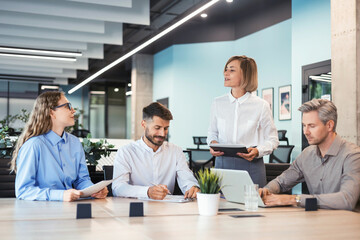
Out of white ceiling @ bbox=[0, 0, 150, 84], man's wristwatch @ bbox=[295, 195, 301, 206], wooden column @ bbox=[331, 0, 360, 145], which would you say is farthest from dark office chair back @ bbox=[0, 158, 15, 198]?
white ceiling @ bbox=[0, 0, 150, 84]

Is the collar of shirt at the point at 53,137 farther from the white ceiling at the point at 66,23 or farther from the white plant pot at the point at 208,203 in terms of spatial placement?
the white ceiling at the point at 66,23

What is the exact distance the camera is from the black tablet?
2.71 meters

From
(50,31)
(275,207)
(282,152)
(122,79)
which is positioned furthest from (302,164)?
(122,79)

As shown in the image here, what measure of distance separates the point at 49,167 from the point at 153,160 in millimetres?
714

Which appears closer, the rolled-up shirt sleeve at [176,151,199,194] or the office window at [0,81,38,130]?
the rolled-up shirt sleeve at [176,151,199,194]

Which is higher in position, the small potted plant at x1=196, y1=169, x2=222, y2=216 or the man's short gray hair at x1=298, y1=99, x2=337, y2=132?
the man's short gray hair at x1=298, y1=99, x2=337, y2=132

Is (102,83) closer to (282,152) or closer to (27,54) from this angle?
(27,54)

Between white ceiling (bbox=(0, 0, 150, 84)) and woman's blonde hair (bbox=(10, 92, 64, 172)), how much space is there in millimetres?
4177

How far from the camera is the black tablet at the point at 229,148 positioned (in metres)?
2.71

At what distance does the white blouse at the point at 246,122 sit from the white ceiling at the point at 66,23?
13.9 ft

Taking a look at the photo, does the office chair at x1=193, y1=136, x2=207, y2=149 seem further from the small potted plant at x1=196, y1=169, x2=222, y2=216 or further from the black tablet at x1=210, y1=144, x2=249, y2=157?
the small potted plant at x1=196, y1=169, x2=222, y2=216

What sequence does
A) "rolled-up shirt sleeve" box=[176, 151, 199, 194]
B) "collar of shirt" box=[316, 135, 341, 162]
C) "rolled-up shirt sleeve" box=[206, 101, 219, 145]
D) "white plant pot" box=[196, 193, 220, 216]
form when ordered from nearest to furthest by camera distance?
"white plant pot" box=[196, 193, 220, 216] < "collar of shirt" box=[316, 135, 341, 162] < "rolled-up shirt sleeve" box=[176, 151, 199, 194] < "rolled-up shirt sleeve" box=[206, 101, 219, 145]

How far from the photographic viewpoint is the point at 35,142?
2615 millimetres

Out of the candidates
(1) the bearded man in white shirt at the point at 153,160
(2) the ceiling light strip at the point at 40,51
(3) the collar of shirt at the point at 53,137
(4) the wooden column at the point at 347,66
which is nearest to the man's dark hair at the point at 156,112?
(1) the bearded man in white shirt at the point at 153,160
